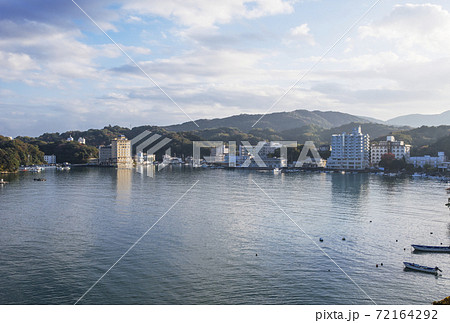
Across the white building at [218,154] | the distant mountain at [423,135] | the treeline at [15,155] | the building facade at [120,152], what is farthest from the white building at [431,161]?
the treeline at [15,155]

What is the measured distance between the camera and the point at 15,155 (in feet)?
137

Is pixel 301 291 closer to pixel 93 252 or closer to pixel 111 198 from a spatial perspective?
pixel 93 252

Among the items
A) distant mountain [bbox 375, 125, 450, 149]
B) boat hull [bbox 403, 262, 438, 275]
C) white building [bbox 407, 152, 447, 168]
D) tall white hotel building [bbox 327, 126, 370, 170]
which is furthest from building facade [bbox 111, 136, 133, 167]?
boat hull [bbox 403, 262, 438, 275]

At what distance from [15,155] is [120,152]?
21471 mm

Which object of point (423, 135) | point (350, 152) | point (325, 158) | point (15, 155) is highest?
point (423, 135)

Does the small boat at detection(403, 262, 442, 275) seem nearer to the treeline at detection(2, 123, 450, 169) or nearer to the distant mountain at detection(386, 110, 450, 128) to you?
the treeline at detection(2, 123, 450, 169)

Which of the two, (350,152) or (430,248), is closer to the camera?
(430,248)

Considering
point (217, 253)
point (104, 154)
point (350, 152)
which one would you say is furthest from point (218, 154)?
point (217, 253)

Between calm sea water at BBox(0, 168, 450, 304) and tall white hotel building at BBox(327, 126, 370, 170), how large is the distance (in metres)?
31.9

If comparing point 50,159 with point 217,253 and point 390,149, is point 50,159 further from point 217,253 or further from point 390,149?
point 217,253

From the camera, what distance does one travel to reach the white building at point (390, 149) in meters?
48.3

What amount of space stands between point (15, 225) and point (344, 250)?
10.0 meters

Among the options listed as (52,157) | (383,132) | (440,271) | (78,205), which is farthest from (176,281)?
(383,132)

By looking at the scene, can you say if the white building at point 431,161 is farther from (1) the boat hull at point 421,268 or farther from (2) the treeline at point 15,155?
(2) the treeline at point 15,155
